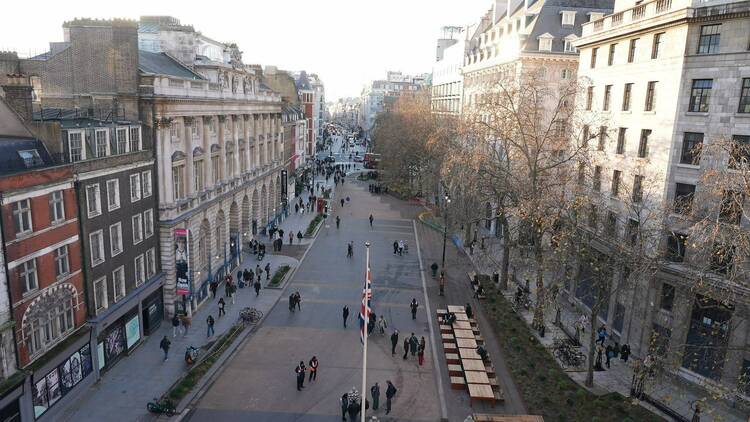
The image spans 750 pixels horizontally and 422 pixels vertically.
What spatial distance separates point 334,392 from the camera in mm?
22719

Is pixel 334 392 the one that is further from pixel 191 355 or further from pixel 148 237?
pixel 148 237

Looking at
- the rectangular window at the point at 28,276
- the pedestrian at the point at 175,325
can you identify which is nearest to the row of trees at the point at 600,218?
the pedestrian at the point at 175,325

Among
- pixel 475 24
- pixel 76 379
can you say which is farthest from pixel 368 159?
pixel 76 379

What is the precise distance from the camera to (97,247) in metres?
23.4

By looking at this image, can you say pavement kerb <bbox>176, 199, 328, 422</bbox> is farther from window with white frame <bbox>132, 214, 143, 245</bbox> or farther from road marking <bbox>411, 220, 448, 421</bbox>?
road marking <bbox>411, 220, 448, 421</bbox>

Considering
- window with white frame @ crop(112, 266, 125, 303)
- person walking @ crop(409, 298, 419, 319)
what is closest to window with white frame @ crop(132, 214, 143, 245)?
window with white frame @ crop(112, 266, 125, 303)

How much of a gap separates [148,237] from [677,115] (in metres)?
27.3

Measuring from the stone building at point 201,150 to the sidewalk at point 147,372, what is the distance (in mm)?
1944

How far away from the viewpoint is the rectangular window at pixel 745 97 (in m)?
22.4

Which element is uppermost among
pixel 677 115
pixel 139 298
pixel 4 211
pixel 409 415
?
pixel 677 115

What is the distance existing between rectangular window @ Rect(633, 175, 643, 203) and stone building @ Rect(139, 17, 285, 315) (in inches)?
958

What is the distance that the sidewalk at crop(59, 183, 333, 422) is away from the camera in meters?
20.8

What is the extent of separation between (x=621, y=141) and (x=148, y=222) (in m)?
26.5

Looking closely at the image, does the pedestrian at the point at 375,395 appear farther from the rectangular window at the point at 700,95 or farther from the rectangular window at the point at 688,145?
the rectangular window at the point at 700,95
